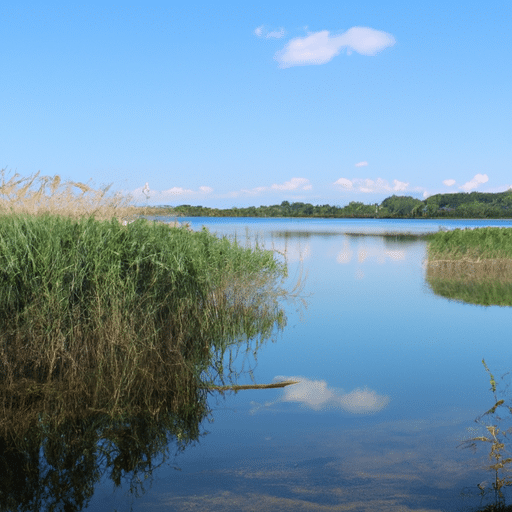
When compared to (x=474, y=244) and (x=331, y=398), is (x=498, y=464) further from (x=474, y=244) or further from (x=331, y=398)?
(x=474, y=244)

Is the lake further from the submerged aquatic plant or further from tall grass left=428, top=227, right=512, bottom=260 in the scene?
tall grass left=428, top=227, right=512, bottom=260

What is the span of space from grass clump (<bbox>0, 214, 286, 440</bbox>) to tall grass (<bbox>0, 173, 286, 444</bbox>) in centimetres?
2

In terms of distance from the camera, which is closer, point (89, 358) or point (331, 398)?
point (89, 358)

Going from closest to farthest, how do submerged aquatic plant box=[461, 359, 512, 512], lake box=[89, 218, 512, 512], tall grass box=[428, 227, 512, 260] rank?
submerged aquatic plant box=[461, 359, 512, 512] < lake box=[89, 218, 512, 512] < tall grass box=[428, 227, 512, 260]

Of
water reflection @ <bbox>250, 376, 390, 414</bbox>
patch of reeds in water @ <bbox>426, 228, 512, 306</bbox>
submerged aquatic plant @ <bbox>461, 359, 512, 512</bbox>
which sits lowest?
water reflection @ <bbox>250, 376, 390, 414</bbox>

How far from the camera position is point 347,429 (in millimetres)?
7375

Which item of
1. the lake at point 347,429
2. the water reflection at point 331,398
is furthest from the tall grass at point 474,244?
the water reflection at point 331,398

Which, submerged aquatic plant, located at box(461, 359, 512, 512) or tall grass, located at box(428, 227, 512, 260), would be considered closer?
submerged aquatic plant, located at box(461, 359, 512, 512)

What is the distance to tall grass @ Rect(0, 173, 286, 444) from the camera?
262 inches

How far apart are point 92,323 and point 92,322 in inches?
0.7

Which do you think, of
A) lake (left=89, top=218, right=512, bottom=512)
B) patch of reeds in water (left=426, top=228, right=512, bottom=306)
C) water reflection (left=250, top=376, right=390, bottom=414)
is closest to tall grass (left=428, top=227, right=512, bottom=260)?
patch of reeds in water (left=426, top=228, right=512, bottom=306)

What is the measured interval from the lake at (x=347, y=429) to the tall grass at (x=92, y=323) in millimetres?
1090

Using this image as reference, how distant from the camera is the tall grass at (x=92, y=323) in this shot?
664 cm

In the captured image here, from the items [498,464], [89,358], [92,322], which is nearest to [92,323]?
[92,322]
